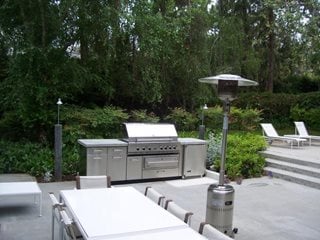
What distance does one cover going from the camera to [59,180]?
8.31 meters

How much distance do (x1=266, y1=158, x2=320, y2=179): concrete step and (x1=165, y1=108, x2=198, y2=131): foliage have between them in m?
3.98

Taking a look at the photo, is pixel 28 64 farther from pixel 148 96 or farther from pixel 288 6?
pixel 288 6

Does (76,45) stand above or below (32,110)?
above

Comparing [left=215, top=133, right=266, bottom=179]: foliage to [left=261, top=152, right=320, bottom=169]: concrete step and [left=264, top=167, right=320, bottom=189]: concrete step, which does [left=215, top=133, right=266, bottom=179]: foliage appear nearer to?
[left=264, top=167, right=320, bottom=189]: concrete step

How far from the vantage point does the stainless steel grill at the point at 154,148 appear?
326 inches

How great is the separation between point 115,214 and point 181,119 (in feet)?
32.7

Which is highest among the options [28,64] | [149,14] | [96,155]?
[149,14]

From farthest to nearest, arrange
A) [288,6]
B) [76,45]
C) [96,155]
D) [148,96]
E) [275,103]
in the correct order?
[275,103] → [288,6] → [148,96] → [76,45] → [96,155]

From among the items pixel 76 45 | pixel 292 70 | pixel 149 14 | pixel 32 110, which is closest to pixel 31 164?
pixel 32 110

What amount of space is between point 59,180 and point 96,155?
3.77ft

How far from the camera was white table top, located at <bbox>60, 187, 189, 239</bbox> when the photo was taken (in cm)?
330

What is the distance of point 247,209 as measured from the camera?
6.61 m

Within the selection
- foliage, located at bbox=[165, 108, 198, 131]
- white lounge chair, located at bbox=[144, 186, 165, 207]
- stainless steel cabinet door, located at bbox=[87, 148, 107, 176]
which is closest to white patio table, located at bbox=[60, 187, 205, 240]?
white lounge chair, located at bbox=[144, 186, 165, 207]

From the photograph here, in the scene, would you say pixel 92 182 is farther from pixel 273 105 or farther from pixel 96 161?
pixel 273 105
